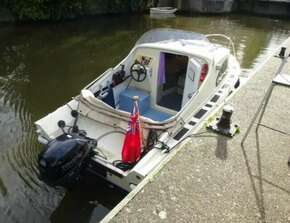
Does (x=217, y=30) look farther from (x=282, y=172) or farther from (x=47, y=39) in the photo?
(x=282, y=172)

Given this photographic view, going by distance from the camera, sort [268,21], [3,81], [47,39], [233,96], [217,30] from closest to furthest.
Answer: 1. [233,96]
2. [3,81]
3. [47,39]
4. [217,30]
5. [268,21]

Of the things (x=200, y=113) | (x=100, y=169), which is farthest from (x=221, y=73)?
(x=100, y=169)

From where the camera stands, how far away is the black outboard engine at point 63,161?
3.39m

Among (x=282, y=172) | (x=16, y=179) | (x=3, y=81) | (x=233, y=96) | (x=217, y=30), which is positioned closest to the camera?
(x=282, y=172)

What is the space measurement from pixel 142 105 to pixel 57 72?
161 inches

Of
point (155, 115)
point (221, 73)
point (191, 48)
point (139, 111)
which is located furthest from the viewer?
point (221, 73)

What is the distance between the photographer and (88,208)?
13.5 ft

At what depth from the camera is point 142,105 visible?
5.38m

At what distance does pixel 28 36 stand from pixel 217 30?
8.68 meters

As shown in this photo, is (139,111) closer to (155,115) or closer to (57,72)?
(155,115)

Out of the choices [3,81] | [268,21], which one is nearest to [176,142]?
[3,81]

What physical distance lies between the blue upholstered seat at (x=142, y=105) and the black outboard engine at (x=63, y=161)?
1.81m

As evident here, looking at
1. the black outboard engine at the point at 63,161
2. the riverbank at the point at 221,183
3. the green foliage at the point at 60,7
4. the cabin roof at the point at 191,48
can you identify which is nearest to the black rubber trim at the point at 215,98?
the cabin roof at the point at 191,48

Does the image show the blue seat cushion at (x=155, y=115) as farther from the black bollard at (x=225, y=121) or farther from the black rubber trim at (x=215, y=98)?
the black bollard at (x=225, y=121)
